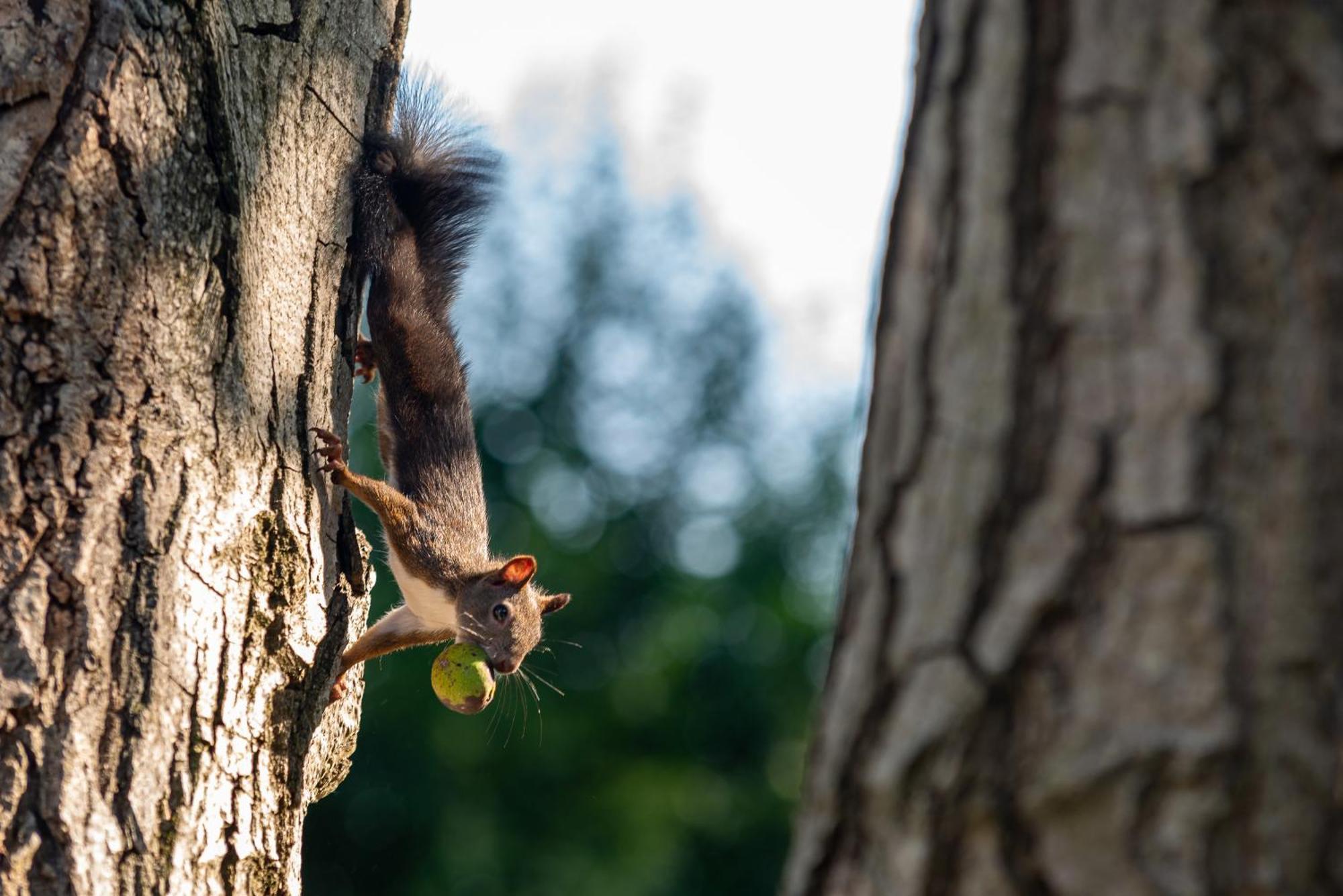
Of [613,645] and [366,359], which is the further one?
[613,645]

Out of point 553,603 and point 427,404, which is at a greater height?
point 427,404

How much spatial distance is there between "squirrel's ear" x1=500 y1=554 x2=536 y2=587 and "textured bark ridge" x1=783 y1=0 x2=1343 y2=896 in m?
3.47

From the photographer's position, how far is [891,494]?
3.31ft

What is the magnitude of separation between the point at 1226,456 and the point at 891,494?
25 centimetres

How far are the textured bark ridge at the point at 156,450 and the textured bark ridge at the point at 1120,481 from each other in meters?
1.24

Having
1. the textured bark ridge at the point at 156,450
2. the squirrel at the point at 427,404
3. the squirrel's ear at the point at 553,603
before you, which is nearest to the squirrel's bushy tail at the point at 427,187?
the squirrel at the point at 427,404

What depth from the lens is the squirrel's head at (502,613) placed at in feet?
14.1

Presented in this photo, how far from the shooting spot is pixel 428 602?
4227 mm

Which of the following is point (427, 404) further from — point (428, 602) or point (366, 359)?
point (428, 602)

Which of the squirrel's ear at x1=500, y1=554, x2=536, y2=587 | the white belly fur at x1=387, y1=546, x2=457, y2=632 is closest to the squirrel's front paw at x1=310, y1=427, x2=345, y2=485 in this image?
the white belly fur at x1=387, y1=546, x2=457, y2=632

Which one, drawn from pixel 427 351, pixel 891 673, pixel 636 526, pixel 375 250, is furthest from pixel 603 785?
pixel 891 673

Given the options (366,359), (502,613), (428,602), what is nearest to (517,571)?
(502,613)

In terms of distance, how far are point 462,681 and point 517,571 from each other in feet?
2.30

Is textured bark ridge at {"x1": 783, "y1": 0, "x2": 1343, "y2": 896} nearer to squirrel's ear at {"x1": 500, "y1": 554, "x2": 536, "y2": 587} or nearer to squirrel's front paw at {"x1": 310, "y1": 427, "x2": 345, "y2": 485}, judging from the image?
squirrel's front paw at {"x1": 310, "y1": 427, "x2": 345, "y2": 485}
